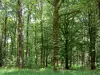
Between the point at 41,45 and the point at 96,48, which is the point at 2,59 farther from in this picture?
the point at 96,48

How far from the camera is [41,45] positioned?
28172mm

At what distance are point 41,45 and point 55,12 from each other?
1770cm

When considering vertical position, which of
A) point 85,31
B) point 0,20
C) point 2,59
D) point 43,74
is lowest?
point 2,59

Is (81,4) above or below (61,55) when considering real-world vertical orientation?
above

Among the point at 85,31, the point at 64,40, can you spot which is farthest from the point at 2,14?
the point at 85,31

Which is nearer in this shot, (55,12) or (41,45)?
(55,12)

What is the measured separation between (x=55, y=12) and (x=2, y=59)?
20665 mm

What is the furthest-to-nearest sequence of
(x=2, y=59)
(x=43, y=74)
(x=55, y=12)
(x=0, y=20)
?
(x=0, y=20), (x=2, y=59), (x=55, y=12), (x=43, y=74)

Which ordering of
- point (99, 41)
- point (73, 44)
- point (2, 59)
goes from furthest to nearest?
point (2, 59), point (73, 44), point (99, 41)

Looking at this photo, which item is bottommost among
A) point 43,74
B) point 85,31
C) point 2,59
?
point 2,59

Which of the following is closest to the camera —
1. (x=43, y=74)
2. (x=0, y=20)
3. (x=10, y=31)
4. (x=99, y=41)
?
(x=43, y=74)

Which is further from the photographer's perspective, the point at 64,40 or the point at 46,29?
the point at 46,29

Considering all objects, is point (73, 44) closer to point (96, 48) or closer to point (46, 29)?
point (96, 48)

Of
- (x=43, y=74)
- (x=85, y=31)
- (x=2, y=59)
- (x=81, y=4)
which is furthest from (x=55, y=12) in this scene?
(x=2, y=59)
